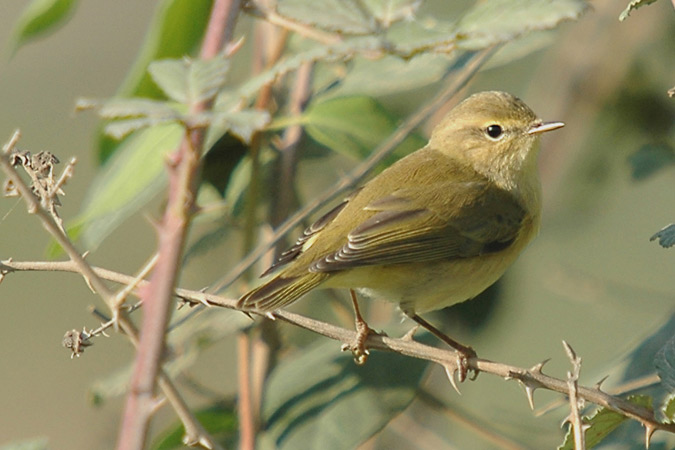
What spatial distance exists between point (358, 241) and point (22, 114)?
19.2 feet

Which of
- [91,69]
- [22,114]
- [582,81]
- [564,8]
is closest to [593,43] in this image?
[582,81]

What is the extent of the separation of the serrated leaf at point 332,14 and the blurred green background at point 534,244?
0.40m

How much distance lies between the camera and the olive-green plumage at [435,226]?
2.72 metres

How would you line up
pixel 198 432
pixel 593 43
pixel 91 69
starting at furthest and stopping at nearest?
pixel 91 69
pixel 593 43
pixel 198 432

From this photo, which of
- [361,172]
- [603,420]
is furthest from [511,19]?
[603,420]

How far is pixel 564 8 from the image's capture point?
4.83 ft

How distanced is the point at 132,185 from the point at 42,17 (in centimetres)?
46

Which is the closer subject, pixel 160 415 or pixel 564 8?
pixel 564 8

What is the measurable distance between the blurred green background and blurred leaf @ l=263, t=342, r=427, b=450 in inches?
19.5

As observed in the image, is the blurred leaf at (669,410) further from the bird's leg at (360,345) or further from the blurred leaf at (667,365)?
the bird's leg at (360,345)

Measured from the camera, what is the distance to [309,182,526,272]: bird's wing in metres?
2.77

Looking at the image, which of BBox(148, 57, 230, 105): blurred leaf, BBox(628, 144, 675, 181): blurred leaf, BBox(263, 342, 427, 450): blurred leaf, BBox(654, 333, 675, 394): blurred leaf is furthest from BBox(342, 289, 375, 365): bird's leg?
BBox(628, 144, 675, 181): blurred leaf

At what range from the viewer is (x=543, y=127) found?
3.04 metres

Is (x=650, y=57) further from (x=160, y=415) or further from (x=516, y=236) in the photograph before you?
(x=160, y=415)
